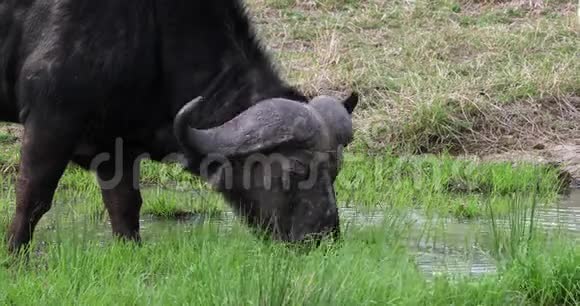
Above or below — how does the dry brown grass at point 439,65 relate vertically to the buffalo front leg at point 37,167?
above

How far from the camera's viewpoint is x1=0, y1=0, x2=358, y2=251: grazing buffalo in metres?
4.85

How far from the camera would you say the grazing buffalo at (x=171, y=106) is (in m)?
4.85

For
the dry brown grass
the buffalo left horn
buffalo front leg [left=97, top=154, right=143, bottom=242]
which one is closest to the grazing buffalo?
the buffalo left horn

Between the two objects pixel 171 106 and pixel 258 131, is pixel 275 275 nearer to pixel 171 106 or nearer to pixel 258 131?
pixel 258 131

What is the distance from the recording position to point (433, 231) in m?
5.86

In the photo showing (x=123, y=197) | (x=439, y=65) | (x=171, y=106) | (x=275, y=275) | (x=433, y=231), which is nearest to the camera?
(x=275, y=275)

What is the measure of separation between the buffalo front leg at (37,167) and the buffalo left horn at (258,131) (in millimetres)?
575

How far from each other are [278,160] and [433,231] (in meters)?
1.37

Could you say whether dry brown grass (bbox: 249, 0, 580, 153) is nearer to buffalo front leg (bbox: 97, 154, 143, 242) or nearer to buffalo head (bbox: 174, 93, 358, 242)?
buffalo front leg (bbox: 97, 154, 143, 242)

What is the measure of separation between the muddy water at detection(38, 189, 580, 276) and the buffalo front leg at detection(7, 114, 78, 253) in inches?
6.3

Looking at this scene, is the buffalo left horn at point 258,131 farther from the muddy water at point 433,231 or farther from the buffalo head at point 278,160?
the muddy water at point 433,231

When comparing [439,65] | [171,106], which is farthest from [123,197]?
[439,65]

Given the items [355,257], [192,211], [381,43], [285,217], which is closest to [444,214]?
[192,211]

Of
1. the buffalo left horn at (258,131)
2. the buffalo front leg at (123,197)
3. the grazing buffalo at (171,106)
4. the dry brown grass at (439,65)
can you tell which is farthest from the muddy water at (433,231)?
the dry brown grass at (439,65)
